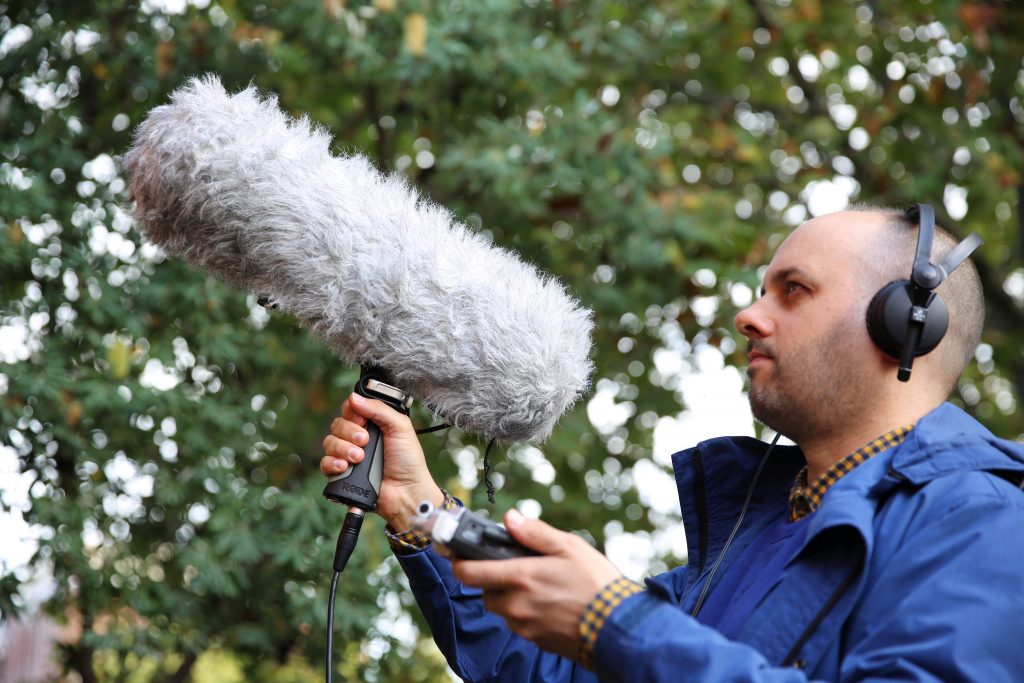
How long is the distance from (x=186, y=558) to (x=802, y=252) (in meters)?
2.97

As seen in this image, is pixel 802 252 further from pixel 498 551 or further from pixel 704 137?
pixel 704 137

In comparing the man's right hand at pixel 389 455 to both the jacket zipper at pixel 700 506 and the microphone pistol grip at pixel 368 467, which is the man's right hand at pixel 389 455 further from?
the jacket zipper at pixel 700 506

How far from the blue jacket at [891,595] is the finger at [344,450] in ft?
2.44

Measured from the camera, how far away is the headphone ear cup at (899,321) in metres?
2.03

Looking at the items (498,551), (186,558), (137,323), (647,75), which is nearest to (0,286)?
(137,323)

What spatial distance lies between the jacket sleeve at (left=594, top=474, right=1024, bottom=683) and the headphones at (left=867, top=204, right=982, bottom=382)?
38cm

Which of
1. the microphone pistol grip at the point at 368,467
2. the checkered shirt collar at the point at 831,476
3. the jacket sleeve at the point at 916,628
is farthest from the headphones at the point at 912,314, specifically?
the microphone pistol grip at the point at 368,467

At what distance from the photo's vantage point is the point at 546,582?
164 centimetres

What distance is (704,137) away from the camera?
718 cm

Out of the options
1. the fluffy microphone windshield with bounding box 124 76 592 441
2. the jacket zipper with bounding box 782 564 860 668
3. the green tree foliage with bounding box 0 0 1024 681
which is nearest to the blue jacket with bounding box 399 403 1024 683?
the jacket zipper with bounding box 782 564 860 668

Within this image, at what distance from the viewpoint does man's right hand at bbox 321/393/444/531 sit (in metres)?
2.29

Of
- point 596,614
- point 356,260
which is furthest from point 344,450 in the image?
point 596,614

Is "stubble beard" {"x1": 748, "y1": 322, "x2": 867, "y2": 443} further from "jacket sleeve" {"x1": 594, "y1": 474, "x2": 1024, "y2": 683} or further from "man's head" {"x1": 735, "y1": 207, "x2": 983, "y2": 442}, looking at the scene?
"jacket sleeve" {"x1": 594, "y1": 474, "x2": 1024, "y2": 683}

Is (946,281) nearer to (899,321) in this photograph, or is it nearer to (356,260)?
(899,321)
